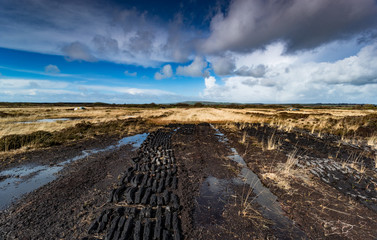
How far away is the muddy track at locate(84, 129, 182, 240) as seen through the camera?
392cm

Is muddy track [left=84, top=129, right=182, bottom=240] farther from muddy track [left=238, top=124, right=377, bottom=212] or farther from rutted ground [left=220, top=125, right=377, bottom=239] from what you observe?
muddy track [left=238, top=124, right=377, bottom=212]

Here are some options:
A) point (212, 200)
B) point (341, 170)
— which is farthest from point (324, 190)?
point (212, 200)

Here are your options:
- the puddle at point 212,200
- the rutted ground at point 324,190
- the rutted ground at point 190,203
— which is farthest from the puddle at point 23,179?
the rutted ground at point 324,190

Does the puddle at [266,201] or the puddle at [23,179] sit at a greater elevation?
the puddle at [23,179]

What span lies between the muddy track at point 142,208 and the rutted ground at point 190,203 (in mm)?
23

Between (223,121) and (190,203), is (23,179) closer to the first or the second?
(190,203)

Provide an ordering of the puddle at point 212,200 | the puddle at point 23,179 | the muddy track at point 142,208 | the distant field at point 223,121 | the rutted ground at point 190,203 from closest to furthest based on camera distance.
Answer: the muddy track at point 142,208 < the rutted ground at point 190,203 < the puddle at point 212,200 < the puddle at point 23,179 < the distant field at point 223,121

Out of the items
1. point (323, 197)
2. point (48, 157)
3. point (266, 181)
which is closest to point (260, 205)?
point (266, 181)

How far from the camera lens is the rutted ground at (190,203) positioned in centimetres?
406

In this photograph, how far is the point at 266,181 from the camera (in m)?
6.89

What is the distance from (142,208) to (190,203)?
4.93 feet

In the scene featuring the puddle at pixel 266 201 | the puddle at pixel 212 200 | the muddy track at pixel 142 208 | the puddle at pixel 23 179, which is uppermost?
the muddy track at pixel 142 208

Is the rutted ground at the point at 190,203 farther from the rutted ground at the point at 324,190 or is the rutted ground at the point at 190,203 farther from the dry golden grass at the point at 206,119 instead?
the dry golden grass at the point at 206,119

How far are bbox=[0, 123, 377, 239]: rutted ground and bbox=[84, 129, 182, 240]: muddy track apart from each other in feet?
0.08
